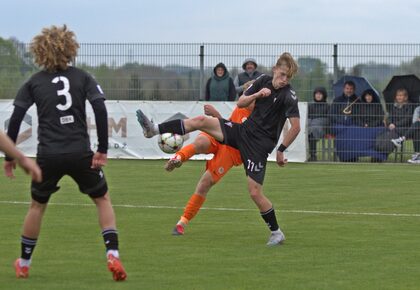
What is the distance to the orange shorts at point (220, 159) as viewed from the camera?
12094 millimetres

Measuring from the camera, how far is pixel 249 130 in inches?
452

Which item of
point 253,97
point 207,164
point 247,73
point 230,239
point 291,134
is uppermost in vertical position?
point 247,73

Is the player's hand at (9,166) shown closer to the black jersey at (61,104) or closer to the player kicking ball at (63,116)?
the player kicking ball at (63,116)

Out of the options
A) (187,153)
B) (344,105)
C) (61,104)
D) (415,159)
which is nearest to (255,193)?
(187,153)

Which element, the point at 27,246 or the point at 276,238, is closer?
the point at 27,246

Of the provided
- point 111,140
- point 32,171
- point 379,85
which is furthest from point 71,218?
point 379,85

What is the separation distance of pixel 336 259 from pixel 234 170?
1174cm

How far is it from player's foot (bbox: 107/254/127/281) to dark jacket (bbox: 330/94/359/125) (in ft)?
54.9

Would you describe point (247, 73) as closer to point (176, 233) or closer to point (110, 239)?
point (176, 233)

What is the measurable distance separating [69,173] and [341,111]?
1674 centimetres

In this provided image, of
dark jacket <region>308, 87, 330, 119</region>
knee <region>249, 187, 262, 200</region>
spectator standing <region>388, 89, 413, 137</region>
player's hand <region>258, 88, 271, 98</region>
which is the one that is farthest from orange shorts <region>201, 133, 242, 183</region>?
dark jacket <region>308, 87, 330, 119</region>

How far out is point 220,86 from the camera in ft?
85.1

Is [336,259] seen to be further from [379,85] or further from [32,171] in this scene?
[379,85]

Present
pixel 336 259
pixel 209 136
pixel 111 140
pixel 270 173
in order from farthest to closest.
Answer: pixel 111 140
pixel 270 173
pixel 209 136
pixel 336 259
